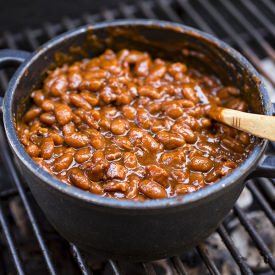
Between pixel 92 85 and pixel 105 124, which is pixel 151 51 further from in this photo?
pixel 105 124

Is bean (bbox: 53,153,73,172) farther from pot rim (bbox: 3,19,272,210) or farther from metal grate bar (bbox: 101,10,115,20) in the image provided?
metal grate bar (bbox: 101,10,115,20)

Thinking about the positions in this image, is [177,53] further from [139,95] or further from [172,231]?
[172,231]

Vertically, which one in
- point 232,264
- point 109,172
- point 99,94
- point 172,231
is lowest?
point 232,264

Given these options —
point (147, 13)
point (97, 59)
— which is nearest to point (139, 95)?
point (97, 59)

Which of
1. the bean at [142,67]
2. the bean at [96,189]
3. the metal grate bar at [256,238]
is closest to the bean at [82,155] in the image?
the bean at [96,189]

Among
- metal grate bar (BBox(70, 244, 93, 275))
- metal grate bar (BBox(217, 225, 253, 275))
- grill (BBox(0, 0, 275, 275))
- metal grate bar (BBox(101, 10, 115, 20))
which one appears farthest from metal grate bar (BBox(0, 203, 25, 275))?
metal grate bar (BBox(101, 10, 115, 20))

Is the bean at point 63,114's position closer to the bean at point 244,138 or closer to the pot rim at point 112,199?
the pot rim at point 112,199
